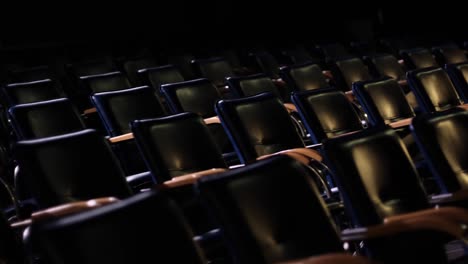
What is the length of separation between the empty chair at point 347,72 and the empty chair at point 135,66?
1.05m

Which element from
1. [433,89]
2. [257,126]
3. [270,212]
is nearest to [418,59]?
[433,89]

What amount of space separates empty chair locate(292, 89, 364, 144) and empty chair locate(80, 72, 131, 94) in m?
1.14

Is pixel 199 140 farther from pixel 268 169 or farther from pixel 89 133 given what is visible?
pixel 268 169

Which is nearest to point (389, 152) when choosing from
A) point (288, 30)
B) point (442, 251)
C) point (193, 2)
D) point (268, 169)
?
point (442, 251)

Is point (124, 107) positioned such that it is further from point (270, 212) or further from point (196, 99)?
point (270, 212)

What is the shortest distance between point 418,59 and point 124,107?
226 centimetres

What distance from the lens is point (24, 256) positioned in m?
1.56

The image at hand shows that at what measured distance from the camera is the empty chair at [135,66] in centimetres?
394

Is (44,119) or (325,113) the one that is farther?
(325,113)

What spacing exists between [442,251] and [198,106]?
1509 mm

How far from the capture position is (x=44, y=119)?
2393 millimetres

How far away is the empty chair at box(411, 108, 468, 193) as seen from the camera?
5.92ft

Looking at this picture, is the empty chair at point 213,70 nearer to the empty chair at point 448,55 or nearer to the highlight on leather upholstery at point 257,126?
the highlight on leather upholstery at point 257,126

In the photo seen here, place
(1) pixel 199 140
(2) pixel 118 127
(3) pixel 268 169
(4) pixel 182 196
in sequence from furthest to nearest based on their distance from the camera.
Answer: (2) pixel 118 127, (1) pixel 199 140, (4) pixel 182 196, (3) pixel 268 169
